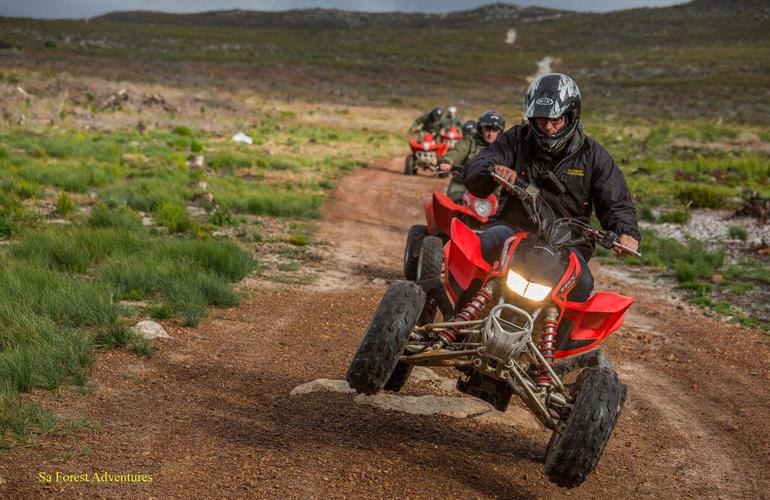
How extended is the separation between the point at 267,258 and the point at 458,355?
20.1 feet

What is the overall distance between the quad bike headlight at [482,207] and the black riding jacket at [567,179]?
3.19m

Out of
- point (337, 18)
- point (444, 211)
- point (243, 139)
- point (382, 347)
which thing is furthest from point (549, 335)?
point (337, 18)

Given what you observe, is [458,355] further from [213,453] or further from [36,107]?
[36,107]

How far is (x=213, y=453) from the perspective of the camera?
413 centimetres

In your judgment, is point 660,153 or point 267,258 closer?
point 267,258

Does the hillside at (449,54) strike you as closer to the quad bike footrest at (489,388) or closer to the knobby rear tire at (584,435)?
the quad bike footrest at (489,388)

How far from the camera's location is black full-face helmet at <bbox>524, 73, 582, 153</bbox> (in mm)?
4676

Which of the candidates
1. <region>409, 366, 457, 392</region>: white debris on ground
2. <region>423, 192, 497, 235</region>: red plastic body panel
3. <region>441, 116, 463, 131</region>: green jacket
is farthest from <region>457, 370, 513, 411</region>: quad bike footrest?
<region>441, 116, 463, 131</region>: green jacket

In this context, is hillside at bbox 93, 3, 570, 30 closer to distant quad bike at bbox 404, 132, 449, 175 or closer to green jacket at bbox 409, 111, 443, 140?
green jacket at bbox 409, 111, 443, 140

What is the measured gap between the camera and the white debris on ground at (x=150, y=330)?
6109 mm

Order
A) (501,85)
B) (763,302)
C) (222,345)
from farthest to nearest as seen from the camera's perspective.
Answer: (501,85)
(763,302)
(222,345)

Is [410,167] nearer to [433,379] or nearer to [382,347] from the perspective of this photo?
[433,379]

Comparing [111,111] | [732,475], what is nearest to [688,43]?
[111,111]

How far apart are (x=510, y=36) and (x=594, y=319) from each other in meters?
122
